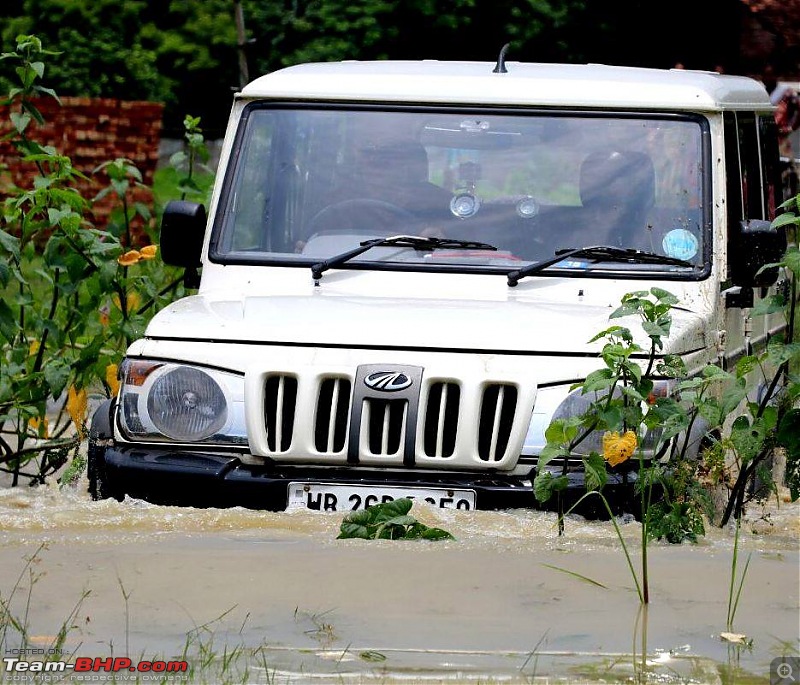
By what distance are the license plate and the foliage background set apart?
26.1m

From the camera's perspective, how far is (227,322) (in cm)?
549

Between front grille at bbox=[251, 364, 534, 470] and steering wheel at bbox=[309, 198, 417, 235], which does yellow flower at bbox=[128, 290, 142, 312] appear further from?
front grille at bbox=[251, 364, 534, 470]

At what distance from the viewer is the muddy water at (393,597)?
12.5 feet

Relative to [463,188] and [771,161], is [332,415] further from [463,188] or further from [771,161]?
[771,161]

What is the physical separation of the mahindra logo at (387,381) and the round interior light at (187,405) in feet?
1.60

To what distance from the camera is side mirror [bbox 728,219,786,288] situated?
5871 mm

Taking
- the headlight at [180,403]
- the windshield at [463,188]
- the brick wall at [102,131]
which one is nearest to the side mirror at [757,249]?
the windshield at [463,188]

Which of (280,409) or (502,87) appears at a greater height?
(502,87)

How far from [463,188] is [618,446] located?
1755mm

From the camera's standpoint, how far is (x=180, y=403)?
212 inches

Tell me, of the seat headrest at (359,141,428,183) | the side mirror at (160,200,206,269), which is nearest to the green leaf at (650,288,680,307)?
the seat headrest at (359,141,428,183)

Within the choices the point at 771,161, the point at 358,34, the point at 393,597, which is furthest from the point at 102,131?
the point at 393,597

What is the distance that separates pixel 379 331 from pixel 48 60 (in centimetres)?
2730

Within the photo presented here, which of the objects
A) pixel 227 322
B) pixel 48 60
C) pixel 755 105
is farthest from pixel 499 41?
pixel 227 322
